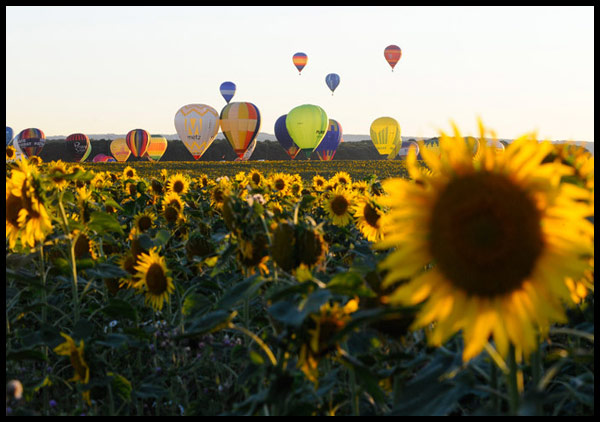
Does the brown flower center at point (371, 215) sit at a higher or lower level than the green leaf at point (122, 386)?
higher

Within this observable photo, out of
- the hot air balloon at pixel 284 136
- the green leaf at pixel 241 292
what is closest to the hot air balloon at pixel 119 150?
the hot air balloon at pixel 284 136

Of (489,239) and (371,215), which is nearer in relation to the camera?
(489,239)

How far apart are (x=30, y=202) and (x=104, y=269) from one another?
0.69 metres

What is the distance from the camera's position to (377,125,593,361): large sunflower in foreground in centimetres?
146

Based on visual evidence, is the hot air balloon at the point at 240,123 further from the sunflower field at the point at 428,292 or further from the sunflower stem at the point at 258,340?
the sunflower stem at the point at 258,340

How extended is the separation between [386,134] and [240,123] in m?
16.9

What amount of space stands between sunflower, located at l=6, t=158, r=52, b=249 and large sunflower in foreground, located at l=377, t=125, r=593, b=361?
219cm

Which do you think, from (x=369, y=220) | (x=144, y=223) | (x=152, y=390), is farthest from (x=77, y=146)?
(x=152, y=390)

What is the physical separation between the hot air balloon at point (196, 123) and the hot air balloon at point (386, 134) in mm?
17082

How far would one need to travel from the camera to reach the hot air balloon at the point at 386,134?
58219 mm

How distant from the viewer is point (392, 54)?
55.3m

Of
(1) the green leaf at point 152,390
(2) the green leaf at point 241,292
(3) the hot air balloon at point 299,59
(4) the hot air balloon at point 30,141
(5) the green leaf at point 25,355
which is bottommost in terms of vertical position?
(1) the green leaf at point 152,390

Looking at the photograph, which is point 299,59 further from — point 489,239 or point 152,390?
point 489,239

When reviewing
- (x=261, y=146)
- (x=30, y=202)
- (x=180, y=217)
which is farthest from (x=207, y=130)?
→ (x=30, y=202)
